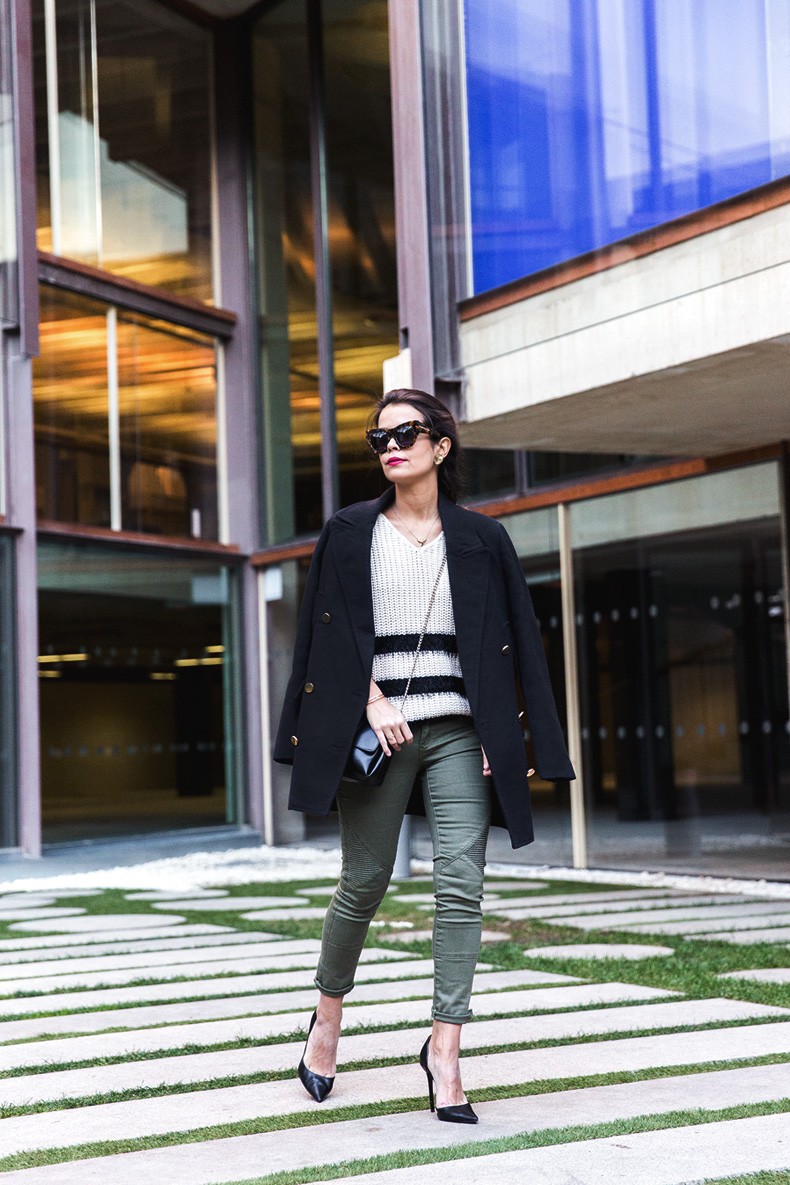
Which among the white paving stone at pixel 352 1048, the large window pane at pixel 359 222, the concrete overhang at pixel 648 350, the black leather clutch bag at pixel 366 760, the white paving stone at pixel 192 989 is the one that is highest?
the large window pane at pixel 359 222

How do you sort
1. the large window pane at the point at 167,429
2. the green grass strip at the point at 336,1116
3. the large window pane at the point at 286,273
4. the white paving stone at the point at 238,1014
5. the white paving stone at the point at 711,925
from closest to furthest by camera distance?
the green grass strip at the point at 336,1116 < the white paving stone at the point at 238,1014 < the white paving stone at the point at 711,925 < the large window pane at the point at 167,429 < the large window pane at the point at 286,273

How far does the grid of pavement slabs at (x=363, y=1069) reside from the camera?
9.86ft

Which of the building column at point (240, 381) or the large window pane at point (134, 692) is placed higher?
the building column at point (240, 381)

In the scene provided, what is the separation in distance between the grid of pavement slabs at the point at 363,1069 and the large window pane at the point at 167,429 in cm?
726

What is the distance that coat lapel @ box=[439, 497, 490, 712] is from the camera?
357 cm

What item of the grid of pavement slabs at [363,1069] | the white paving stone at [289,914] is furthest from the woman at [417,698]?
the white paving stone at [289,914]

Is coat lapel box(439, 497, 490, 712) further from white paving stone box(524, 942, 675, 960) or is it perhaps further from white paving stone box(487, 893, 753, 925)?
white paving stone box(487, 893, 753, 925)

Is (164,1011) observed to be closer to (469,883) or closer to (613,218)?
(469,883)

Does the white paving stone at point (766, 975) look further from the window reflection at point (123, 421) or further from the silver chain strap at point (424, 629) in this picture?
the window reflection at point (123, 421)

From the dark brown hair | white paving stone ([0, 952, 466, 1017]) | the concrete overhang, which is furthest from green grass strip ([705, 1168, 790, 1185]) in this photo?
the concrete overhang

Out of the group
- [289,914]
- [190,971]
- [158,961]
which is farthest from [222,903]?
[190,971]

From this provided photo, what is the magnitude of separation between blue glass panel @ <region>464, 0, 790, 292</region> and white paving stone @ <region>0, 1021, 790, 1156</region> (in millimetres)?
3956

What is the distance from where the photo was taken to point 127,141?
13.9m

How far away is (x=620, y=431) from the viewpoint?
27.8 ft
